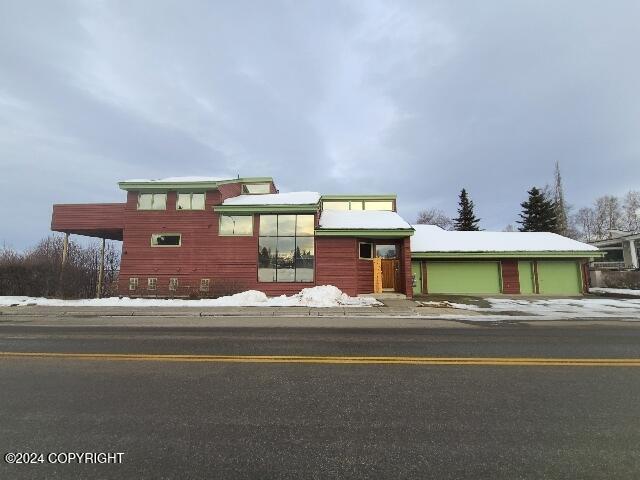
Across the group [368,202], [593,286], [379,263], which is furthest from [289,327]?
[593,286]

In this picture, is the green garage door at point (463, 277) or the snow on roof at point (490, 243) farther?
the green garage door at point (463, 277)

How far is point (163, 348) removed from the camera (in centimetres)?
725

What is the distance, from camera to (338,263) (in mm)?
21125

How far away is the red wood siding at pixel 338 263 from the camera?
68.4ft

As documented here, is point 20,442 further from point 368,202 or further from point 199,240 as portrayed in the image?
point 368,202

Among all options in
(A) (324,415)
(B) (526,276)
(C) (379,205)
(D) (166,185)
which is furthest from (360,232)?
(A) (324,415)

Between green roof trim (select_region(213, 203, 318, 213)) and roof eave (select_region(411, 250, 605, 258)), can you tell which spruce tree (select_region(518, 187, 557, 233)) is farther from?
green roof trim (select_region(213, 203, 318, 213))

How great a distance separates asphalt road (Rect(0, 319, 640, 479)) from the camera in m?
2.80

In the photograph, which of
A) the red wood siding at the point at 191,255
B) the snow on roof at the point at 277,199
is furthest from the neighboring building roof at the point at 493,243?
the red wood siding at the point at 191,255

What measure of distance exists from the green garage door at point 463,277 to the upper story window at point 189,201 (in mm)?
16116

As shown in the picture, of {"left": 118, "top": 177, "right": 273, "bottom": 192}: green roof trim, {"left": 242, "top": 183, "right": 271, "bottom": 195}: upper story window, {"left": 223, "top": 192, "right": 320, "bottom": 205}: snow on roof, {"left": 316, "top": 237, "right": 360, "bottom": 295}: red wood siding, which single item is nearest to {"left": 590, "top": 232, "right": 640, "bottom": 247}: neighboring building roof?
{"left": 316, "top": 237, "right": 360, "bottom": 295}: red wood siding

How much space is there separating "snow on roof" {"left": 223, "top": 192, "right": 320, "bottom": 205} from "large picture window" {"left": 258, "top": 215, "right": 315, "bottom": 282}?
872 millimetres

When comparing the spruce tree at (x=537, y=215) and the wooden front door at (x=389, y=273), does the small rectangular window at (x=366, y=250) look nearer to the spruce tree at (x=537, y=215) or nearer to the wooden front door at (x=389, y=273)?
the wooden front door at (x=389, y=273)

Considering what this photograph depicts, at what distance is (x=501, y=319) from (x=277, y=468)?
1205cm
